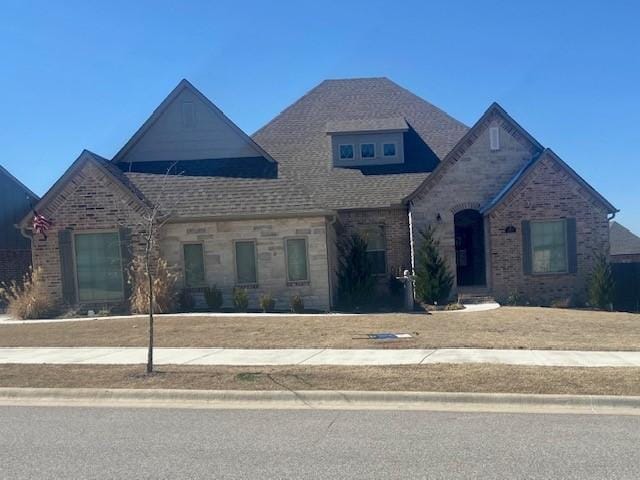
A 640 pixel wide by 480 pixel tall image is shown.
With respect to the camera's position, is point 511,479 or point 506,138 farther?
point 506,138

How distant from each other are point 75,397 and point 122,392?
0.68 m

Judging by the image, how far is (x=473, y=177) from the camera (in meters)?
19.8

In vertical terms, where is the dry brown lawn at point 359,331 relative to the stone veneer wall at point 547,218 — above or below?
below

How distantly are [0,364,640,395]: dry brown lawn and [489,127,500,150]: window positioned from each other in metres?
12.3

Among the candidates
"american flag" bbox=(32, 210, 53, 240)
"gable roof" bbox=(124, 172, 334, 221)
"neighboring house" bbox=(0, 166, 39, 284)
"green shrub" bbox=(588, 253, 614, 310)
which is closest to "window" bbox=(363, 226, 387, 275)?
"gable roof" bbox=(124, 172, 334, 221)

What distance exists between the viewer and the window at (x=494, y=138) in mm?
19688

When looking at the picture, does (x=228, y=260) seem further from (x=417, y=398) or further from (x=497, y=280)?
(x=417, y=398)

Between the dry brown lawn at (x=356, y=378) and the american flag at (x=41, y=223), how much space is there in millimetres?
8799

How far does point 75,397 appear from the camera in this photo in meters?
8.20

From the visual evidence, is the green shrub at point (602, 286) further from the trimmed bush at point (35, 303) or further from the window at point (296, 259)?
the trimmed bush at point (35, 303)

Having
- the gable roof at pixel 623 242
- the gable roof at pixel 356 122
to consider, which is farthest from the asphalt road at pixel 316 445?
the gable roof at pixel 623 242

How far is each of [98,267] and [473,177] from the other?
1237 cm

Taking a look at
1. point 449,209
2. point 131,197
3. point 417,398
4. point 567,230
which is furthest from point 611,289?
point 131,197

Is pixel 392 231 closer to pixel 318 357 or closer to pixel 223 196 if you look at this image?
pixel 223 196
